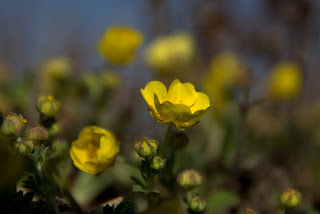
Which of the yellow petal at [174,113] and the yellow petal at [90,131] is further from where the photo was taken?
the yellow petal at [90,131]

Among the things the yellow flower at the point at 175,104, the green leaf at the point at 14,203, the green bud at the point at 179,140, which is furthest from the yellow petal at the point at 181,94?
the green leaf at the point at 14,203

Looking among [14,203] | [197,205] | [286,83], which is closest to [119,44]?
[197,205]

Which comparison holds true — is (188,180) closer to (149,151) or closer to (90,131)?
(149,151)

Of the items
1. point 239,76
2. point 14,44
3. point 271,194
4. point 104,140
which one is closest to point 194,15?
point 239,76

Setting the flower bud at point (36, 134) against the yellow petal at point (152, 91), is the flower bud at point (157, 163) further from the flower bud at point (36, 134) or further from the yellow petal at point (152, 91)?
the flower bud at point (36, 134)

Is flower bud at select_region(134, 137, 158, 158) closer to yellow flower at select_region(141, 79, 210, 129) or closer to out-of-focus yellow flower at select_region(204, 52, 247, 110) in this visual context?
yellow flower at select_region(141, 79, 210, 129)

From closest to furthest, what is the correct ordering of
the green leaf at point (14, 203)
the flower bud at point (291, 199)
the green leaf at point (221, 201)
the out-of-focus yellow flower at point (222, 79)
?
1. the green leaf at point (14, 203)
2. the flower bud at point (291, 199)
3. the green leaf at point (221, 201)
4. the out-of-focus yellow flower at point (222, 79)
